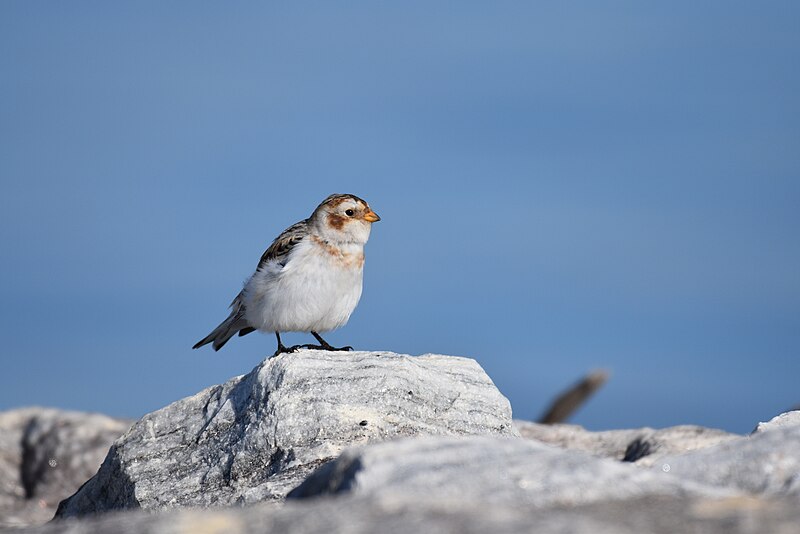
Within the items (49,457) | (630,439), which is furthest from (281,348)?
(49,457)

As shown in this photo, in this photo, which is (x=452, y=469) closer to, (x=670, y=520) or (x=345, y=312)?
(x=670, y=520)

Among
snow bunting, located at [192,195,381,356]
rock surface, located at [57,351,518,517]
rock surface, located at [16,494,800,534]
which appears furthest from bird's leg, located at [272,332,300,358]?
rock surface, located at [16,494,800,534]

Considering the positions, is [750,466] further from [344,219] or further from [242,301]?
[242,301]

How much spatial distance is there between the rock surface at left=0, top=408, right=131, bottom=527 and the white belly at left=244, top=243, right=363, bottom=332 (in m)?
3.32

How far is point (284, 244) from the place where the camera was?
37.7 ft

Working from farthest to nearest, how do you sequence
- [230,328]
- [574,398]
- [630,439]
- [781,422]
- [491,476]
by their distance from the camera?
[574,398] → [230,328] → [630,439] → [781,422] → [491,476]

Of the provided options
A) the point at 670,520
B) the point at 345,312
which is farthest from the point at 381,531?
the point at 345,312

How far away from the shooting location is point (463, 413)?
27.2 feet

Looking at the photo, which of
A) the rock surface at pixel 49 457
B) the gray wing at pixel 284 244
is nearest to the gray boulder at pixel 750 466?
the gray wing at pixel 284 244

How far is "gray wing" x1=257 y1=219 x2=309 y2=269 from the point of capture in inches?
448

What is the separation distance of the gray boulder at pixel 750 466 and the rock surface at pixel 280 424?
2803 mm

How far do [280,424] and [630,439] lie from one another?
4.77 metres

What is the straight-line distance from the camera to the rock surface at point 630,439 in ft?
32.8

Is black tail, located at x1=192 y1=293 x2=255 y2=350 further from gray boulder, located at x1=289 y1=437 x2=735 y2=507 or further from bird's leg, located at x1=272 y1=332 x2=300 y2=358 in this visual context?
gray boulder, located at x1=289 y1=437 x2=735 y2=507
